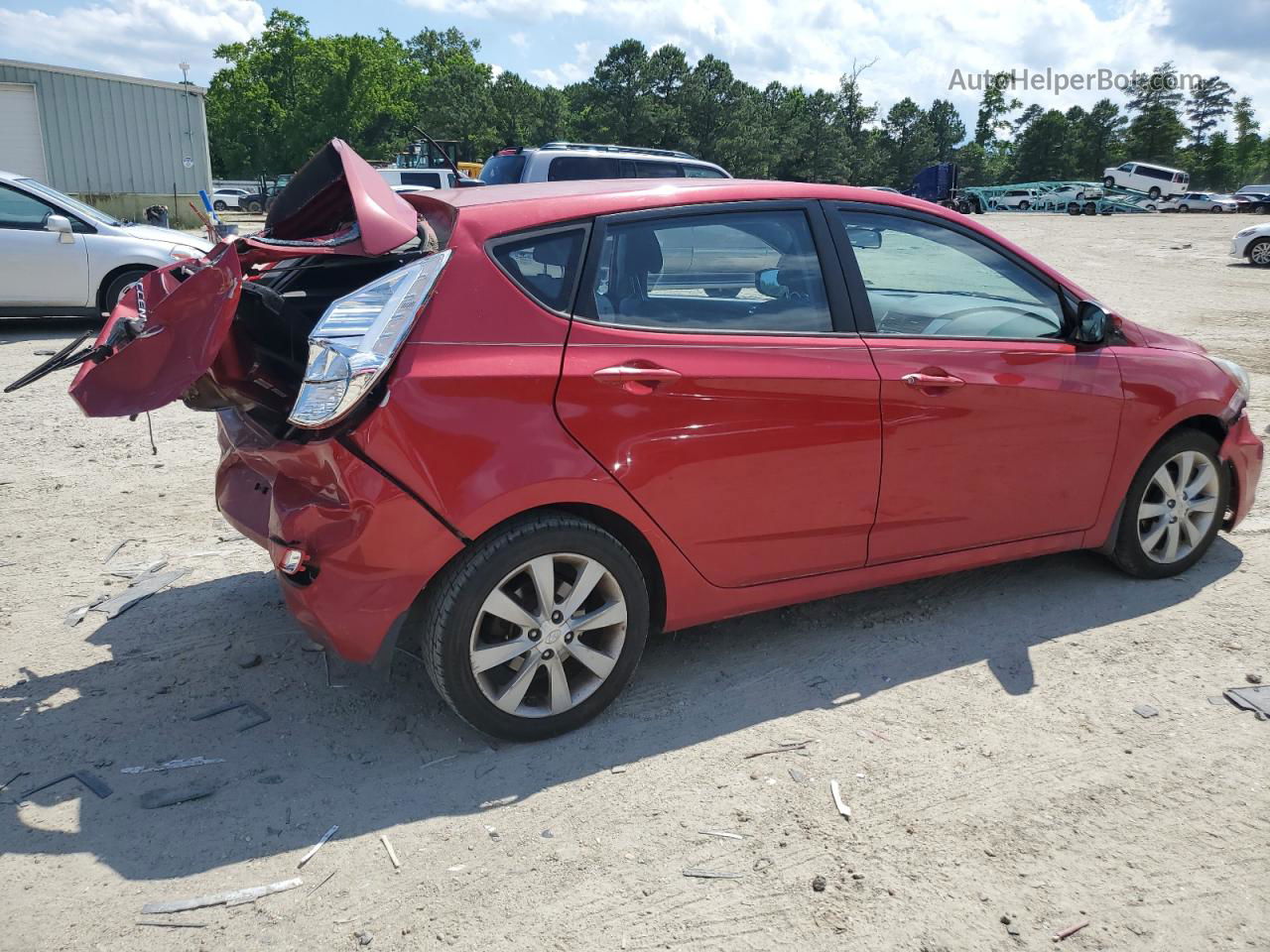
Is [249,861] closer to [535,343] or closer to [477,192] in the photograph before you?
[535,343]

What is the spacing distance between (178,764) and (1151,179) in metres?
66.1

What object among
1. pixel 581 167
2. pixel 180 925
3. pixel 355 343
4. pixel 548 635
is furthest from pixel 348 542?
pixel 581 167

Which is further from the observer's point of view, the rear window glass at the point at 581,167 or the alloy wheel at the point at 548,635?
the rear window glass at the point at 581,167

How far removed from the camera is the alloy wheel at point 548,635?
3.03 meters

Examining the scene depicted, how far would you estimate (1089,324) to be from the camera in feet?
13.3

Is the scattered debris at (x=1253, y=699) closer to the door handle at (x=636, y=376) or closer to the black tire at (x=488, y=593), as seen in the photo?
the black tire at (x=488, y=593)

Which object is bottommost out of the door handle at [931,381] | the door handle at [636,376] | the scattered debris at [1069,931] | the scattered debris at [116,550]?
the scattered debris at [116,550]

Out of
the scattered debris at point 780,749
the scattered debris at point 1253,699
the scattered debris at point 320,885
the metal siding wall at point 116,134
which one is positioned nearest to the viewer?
the scattered debris at point 320,885

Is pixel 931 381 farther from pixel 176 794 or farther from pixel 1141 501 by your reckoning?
pixel 176 794

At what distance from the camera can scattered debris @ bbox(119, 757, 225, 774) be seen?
3.03 meters

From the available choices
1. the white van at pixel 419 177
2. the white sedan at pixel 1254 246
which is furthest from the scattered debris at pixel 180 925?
the white sedan at pixel 1254 246

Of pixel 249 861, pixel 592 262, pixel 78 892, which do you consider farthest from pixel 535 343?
pixel 78 892

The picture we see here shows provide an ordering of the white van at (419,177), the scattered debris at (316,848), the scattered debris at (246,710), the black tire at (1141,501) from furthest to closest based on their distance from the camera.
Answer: the white van at (419,177) < the black tire at (1141,501) < the scattered debris at (246,710) < the scattered debris at (316,848)

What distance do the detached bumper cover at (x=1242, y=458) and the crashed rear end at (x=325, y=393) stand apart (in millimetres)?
3631
